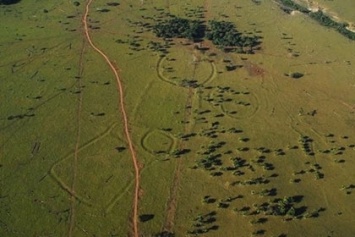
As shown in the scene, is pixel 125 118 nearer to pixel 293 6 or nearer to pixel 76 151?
pixel 76 151

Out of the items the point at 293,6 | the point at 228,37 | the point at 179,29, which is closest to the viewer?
the point at 228,37

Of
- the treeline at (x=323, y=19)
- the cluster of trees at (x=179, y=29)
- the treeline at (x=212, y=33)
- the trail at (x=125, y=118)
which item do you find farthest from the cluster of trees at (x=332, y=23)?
the trail at (x=125, y=118)

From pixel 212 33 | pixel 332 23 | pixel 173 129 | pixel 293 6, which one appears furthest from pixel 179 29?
pixel 332 23

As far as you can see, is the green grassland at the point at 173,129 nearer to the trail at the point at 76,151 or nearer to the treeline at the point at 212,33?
the trail at the point at 76,151

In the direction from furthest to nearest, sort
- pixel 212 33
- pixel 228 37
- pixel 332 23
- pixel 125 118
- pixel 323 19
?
pixel 323 19 < pixel 332 23 < pixel 212 33 < pixel 228 37 < pixel 125 118

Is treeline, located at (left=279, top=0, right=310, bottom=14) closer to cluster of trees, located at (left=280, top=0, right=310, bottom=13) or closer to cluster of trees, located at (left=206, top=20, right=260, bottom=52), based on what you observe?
cluster of trees, located at (left=280, top=0, right=310, bottom=13)

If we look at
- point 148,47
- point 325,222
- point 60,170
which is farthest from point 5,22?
point 325,222

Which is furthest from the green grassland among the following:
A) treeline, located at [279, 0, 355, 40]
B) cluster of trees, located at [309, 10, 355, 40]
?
treeline, located at [279, 0, 355, 40]
